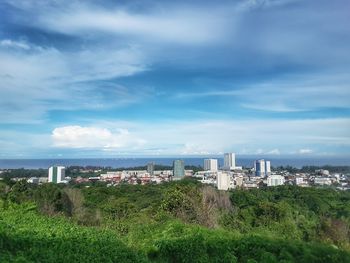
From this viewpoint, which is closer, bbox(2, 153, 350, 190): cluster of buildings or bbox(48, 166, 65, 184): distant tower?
bbox(2, 153, 350, 190): cluster of buildings

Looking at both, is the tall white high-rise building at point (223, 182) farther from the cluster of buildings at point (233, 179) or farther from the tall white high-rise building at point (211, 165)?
the tall white high-rise building at point (211, 165)

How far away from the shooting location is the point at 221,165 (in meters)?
93.0

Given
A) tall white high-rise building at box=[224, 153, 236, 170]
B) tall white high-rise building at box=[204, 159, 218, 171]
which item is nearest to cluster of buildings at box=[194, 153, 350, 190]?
tall white high-rise building at box=[204, 159, 218, 171]

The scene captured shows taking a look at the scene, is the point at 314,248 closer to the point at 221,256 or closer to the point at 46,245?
the point at 221,256

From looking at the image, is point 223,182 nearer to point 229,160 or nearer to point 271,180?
point 271,180

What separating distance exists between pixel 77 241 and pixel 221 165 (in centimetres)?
8832

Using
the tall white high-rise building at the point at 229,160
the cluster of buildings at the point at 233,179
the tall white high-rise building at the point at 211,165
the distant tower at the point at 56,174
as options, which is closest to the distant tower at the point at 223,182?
the cluster of buildings at the point at 233,179

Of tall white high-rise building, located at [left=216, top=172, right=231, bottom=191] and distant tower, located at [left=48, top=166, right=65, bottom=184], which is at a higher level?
distant tower, located at [left=48, top=166, right=65, bottom=184]

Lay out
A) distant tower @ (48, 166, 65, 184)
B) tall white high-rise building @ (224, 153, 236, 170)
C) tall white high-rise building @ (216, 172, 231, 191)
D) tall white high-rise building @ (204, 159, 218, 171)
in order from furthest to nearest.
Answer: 1. tall white high-rise building @ (224, 153, 236, 170)
2. tall white high-rise building @ (204, 159, 218, 171)
3. distant tower @ (48, 166, 65, 184)
4. tall white high-rise building @ (216, 172, 231, 191)

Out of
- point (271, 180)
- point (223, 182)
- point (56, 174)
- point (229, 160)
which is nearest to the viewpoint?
point (223, 182)

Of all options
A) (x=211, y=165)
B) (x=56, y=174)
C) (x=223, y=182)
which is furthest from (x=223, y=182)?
(x=211, y=165)

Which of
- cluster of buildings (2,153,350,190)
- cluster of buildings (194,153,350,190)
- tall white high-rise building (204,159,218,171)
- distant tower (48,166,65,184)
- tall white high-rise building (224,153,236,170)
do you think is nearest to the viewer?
cluster of buildings (194,153,350,190)

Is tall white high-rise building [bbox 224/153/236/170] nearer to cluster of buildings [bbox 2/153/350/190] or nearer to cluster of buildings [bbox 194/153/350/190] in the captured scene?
cluster of buildings [bbox 2/153/350/190]

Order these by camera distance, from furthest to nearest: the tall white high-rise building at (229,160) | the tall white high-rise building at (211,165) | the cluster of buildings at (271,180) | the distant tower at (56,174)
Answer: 1. the tall white high-rise building at (229,160)
2. the tall white high-rise building at (211,165)
3. the distant tower at (56,174)
4. the cluster of buildings at (271,180)
